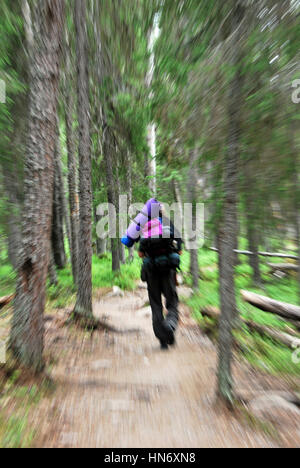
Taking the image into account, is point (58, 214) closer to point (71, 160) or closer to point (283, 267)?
point (71, 160)

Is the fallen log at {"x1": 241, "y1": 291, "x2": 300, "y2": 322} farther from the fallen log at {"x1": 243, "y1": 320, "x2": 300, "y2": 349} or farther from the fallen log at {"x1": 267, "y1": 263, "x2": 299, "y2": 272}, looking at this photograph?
the fallen log at {"x1": 267, "y1": 263, "x2": 299, "y2": 272}

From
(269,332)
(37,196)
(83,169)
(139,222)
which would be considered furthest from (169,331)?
(83,169)

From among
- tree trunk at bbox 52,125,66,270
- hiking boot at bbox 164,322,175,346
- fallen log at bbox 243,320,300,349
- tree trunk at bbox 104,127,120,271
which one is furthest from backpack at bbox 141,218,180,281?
tree trunk at bbox 52,125,66,270

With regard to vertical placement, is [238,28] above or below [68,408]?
above

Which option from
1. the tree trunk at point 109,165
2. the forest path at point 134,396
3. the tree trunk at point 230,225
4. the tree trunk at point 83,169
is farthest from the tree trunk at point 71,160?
the tree trunk at point 230,225

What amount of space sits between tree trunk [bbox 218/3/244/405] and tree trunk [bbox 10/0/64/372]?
2422 mm

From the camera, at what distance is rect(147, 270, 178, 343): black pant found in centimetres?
433

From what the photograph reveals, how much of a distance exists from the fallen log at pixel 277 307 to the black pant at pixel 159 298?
9.38 feet

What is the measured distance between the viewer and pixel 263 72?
2.72 meters

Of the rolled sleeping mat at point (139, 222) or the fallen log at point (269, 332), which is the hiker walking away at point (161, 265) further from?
the fallen log at point (269, 332)

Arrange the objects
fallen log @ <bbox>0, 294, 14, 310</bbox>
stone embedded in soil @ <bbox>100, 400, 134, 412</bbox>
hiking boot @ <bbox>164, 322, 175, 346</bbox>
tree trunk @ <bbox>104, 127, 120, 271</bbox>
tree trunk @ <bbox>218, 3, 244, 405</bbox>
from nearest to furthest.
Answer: tree trunk @ <bbox>218, 3, 244, 405</bbox>
stone embedded in soil @ <bbox>100, 400, 134, 412</bbox>
hiking boot @ <bbox>164, 322, 175, 346</bbox>
fallen log @ <bbox>0, 294, 14, 310</bbox>
tree trunk @ <bbox>104, 127, 120, 271</bbox>

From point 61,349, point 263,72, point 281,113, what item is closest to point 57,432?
point 61,349
